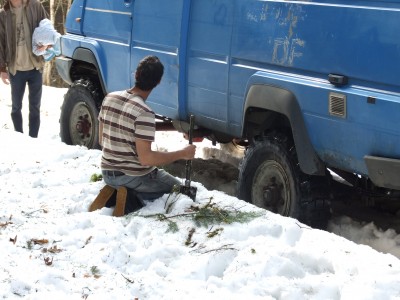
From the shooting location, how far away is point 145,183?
16.8 ft

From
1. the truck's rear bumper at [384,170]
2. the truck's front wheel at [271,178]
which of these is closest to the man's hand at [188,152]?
the truck's front wheel at [271,178]

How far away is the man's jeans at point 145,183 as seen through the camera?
→ 5106 millimetres

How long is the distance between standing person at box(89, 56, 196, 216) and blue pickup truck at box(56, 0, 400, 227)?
2.60 feet

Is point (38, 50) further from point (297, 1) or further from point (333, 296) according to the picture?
point (333, 296)

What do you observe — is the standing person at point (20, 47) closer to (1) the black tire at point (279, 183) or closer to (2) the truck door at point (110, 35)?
(2) the truck door at point (110, 35)

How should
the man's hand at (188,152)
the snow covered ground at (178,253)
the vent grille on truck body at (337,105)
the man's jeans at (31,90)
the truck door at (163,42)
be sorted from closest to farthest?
the snow covered ground at (178,253) → the vent grille on truck body at (337,105) → the man's hand at (188,152) → the truck door at (163,42) → the man's jeans at (31,90)

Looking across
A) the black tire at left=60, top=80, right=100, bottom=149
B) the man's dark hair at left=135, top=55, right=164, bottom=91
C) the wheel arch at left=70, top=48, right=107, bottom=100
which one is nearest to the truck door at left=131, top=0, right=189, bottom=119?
the wheel arch at left=70, top=48, right=107, bottom=100

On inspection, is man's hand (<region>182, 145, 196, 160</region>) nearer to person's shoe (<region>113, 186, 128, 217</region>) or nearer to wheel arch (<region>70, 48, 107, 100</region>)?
person's shoe (<region>113, 186, 128, 217</region>)

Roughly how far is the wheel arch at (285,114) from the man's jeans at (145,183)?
0.90 m

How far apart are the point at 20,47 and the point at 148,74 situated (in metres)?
3.70

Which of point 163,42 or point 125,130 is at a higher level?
point 163,42

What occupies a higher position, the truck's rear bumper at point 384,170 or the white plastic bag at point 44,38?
the white plastic bag at point 44,38

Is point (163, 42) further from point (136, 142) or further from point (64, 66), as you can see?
point (64, 66)

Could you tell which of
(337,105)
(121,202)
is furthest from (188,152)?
(337,105)
